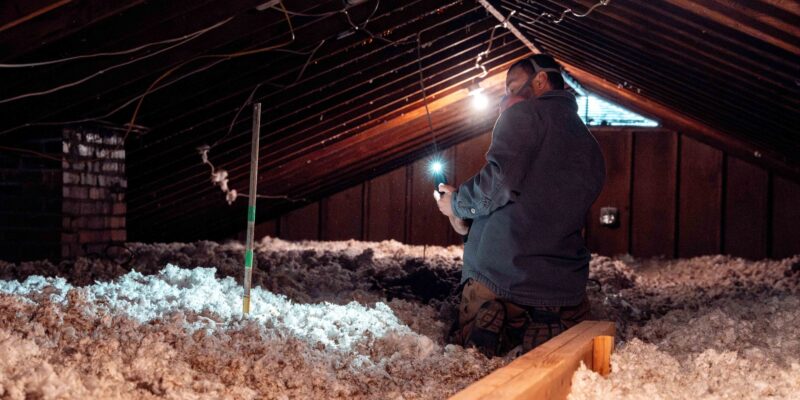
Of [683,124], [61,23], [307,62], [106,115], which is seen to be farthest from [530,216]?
[683,124]

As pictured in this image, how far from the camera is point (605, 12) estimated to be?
3.71 m

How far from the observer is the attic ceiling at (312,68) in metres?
3.33

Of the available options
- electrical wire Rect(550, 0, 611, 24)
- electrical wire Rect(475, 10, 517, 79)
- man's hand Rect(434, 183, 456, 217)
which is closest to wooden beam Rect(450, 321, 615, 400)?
man's hand Rect(434, 183, 456, 217)

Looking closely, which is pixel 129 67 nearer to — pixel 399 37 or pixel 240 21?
pixel 240 21

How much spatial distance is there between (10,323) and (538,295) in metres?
1.73

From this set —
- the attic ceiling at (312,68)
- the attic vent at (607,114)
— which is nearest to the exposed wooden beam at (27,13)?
the attic ceiling at (312,68)

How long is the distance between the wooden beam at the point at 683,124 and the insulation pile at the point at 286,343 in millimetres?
2319

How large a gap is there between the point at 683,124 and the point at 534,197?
4.96 metres

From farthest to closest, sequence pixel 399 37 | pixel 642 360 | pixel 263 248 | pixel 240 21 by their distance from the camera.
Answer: pixel 263 248 < pixel 399 37 < pixel 240 21 < pixel 642 360

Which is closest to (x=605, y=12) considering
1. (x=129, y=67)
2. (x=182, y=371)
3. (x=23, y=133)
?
(x=129, y=67)

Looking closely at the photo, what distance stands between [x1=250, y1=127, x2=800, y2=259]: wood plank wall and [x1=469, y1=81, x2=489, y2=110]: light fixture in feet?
5.42

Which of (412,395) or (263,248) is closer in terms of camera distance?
(412,395)

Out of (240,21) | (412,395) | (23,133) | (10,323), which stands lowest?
(412,395)

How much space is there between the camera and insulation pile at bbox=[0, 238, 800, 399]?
2010 mm
